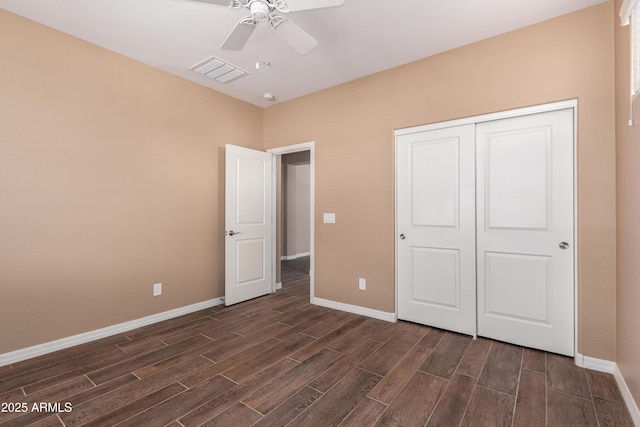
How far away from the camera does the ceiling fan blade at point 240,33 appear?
200 centimetres

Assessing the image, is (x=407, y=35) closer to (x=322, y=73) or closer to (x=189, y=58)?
(x=322, y=73)

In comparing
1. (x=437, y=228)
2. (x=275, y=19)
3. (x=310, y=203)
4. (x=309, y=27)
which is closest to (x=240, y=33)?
(x=275, y=19)

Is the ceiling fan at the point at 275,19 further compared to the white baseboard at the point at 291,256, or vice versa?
the white baseboard at the point at 291,256

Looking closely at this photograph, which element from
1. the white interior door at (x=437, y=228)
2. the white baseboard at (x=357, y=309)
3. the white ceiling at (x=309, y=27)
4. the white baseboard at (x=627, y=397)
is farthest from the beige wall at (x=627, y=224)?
the white baseboard at (x=357, y=309)

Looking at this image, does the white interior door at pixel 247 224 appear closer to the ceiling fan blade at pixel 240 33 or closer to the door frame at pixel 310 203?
the door frame at pixel 310 203

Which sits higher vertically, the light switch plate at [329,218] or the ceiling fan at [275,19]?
the ceiling fan at [275,19]

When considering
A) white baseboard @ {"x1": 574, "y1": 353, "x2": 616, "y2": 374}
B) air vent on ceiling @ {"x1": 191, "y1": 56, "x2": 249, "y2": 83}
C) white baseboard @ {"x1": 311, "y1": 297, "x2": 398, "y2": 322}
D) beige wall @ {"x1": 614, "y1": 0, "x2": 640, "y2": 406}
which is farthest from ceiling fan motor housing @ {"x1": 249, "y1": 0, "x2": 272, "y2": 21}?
white baseboard @ {"x1": 574, "y1": 353, "x2": 616, "y2": 374}

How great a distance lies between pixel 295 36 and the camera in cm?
215

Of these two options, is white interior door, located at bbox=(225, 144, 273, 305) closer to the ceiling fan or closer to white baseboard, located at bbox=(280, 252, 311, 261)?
the ceiling fan

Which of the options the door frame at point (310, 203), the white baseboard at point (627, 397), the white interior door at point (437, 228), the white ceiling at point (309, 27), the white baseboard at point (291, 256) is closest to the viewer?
the white baseboard at point (627, 397)

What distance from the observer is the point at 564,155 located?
247 centimetres

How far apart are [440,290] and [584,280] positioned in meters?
1.15

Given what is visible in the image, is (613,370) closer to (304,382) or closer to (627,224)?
(627,224)

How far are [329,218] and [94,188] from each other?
2.54m
